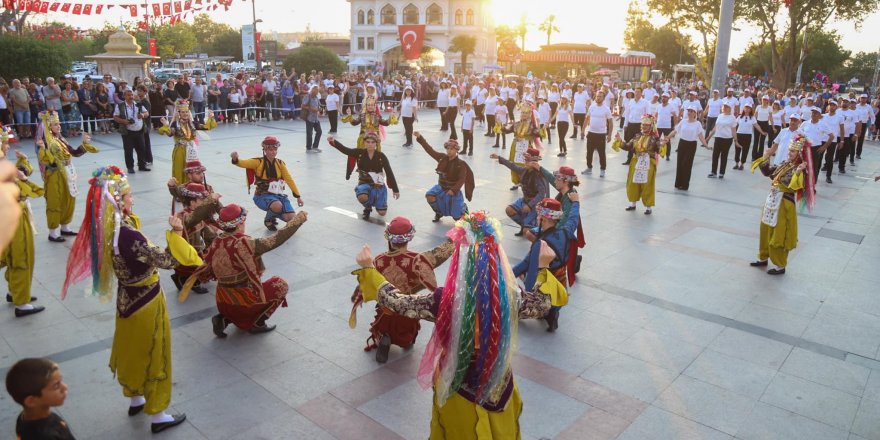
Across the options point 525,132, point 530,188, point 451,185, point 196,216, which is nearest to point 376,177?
point 451,185

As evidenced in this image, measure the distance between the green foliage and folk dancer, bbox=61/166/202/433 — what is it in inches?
956

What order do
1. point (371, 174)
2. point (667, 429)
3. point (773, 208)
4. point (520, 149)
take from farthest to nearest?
point (520, 149)
point (371, 174)
point (773, 208)
point (667, 429)

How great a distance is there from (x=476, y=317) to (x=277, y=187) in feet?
22.6

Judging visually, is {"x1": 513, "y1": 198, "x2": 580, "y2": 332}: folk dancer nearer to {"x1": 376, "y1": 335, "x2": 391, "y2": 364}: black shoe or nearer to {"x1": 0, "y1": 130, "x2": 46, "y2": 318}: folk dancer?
{"x1": 376, "y1": 335, "x2": 391, "y2": 364}: black shoe

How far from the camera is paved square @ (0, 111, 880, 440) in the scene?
195 inches

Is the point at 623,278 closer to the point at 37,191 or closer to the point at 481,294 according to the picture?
the point at 481,294

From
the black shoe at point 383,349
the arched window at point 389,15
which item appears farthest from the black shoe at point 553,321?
the arched window at point 389,15

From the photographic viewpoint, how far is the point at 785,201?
8250mm

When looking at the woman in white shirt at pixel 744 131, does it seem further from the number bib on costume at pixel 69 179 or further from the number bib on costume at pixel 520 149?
the number bib on costume at pixel 69 179

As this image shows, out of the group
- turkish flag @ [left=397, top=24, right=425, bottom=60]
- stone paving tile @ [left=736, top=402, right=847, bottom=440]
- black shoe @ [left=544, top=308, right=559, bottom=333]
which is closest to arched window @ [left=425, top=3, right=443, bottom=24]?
turkish flag @ [left=397, top=24, right=425, bottom=60]

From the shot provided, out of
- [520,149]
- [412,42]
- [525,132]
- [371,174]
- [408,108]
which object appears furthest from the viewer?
[412,42]

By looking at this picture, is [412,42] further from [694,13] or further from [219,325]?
[219,325]

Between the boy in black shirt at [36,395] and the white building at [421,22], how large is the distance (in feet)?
257

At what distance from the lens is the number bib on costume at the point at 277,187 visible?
9719mm
